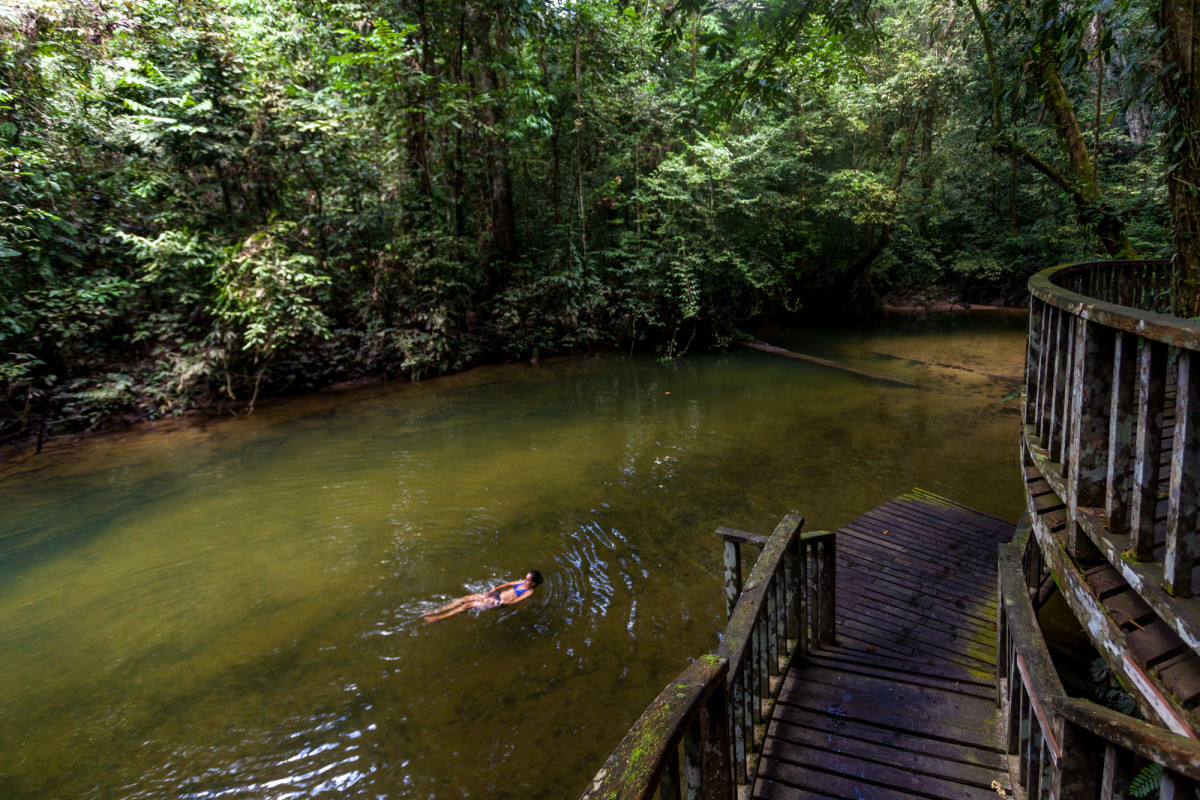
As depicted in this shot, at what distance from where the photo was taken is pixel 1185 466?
63.1 inches

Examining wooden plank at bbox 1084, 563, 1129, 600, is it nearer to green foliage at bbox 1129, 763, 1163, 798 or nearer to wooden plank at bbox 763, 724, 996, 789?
wooden plank at bbox 763, 724, 996, 789

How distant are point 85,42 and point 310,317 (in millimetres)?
6229

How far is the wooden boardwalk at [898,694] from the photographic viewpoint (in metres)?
2.54

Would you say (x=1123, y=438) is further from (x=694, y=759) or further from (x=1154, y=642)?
(x=694, y=759)

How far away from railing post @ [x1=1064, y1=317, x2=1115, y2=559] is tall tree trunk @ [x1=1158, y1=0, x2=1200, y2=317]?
2.82 metres

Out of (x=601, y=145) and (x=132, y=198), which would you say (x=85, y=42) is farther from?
(x=601, y=145)

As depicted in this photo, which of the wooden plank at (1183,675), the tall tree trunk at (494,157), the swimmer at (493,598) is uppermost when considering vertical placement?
the tall tree trunk at (494,157)

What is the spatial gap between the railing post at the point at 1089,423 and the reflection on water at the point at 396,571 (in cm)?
306

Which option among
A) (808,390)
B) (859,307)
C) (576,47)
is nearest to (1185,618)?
(808,390)

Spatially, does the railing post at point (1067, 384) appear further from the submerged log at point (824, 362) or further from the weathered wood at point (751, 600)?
the submerged log at point (824, 362)

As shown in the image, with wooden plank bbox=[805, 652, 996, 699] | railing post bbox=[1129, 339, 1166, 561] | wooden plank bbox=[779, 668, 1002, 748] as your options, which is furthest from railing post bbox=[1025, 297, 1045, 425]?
railing post bbox=[1129, 339, 1166, 561]

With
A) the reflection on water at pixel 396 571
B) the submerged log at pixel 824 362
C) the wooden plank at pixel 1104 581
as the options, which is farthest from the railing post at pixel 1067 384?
the submerged log at pixel 824 362

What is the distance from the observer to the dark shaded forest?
31.8ft

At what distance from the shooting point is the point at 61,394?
10.4 m
